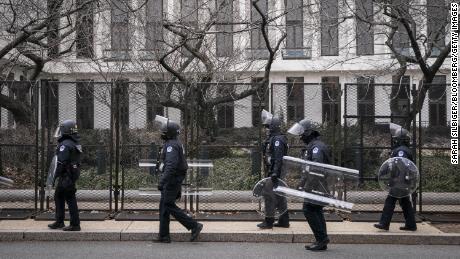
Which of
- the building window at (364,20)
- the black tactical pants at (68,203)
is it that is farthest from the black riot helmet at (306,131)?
the building window at (364,20)

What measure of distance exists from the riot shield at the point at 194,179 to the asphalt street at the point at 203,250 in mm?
1930

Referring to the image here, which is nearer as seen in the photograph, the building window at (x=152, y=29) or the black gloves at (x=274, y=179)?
the black gloves at (x=274, y=179)

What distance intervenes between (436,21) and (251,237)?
9.16 metres

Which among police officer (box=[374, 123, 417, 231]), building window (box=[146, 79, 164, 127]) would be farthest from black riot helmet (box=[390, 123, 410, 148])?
building window (box=[146, 79, 164, 127])

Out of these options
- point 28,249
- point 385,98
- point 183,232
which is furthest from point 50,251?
point 385,98

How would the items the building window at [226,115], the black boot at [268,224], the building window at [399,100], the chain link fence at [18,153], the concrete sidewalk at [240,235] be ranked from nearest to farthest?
the concrete sidewalk at [240,235] → the black boot at [268,224] → the building window at [226,115] → the chain link fence at [18,153] → the building window at [399,100]

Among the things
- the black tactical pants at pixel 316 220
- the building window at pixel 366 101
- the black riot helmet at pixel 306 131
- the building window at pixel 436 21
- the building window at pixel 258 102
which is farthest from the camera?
the building window at pixel 436 21

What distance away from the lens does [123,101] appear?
1196 cm

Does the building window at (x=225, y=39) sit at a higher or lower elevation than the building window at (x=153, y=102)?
higher

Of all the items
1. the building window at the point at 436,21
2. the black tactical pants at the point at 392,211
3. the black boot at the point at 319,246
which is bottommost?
the black boot at the point at 319,246

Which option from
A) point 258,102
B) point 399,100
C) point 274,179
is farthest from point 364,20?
point 274,179

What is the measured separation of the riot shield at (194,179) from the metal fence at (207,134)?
0.89 ft

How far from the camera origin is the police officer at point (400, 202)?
1031cm

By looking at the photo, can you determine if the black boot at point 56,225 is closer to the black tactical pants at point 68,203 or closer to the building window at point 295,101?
the black tactical pants at point 68,203
